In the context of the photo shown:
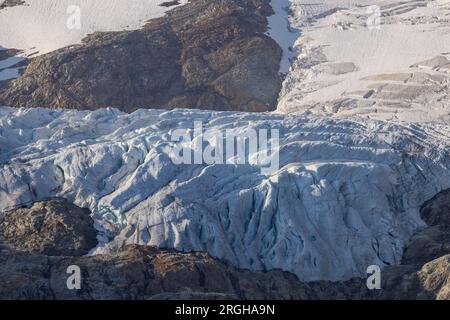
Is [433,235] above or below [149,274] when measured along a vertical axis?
below

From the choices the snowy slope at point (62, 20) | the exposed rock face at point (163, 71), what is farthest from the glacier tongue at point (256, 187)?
the snowy slope at point (62, 20)

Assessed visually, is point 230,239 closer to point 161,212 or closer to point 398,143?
point 161,212

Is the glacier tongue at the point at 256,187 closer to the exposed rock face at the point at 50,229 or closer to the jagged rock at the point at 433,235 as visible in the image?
the jagged rock at the point at 433,235

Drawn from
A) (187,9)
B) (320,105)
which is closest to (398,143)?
(320,105)

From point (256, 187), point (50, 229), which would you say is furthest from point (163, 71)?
point (50, 229)

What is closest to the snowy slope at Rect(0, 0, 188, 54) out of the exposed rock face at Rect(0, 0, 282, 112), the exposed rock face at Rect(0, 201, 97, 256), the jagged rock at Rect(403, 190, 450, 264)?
the exposed rock face at Rect(0, 0, 282, 112)

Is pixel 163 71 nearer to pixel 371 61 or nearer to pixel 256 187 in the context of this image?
pixel 371 61
